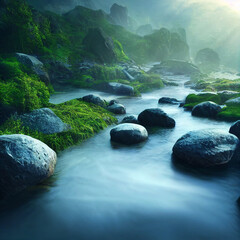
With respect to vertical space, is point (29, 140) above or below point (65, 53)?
below

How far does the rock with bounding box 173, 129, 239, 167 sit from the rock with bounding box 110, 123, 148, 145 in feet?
6.50

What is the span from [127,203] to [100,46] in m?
39.6

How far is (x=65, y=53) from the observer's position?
3378cm

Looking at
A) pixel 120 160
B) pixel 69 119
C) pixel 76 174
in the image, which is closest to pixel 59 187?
pixel 76 174

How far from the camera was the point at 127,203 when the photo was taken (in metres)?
4.48

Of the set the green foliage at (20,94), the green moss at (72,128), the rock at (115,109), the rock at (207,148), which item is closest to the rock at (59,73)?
the rock at (115,109)

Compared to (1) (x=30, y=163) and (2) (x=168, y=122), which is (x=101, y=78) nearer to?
(2) (x=168, y=122)

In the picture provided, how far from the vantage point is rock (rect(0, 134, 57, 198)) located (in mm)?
4516

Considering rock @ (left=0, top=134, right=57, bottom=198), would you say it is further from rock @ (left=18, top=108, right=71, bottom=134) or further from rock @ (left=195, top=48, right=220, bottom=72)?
rock @ (left=195, top=48, right=220, bottom=72)

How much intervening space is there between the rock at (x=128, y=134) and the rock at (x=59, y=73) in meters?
22.7

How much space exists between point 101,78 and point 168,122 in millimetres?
23201

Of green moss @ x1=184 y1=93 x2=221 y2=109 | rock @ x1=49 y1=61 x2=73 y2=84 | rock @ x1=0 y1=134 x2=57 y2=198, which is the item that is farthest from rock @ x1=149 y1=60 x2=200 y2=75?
rock @ x1=0 y1=134 x2=57 y2=198

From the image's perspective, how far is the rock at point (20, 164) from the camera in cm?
452

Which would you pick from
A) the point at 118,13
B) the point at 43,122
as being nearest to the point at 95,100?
the point at 43,122
